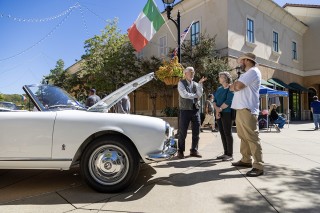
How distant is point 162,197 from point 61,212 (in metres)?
1.16

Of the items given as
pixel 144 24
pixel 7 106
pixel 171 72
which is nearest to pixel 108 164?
pixel 7 106

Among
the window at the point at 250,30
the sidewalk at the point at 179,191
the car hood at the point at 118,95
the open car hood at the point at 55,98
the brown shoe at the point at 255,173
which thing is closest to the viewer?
the sidewalk at the point at 179,191

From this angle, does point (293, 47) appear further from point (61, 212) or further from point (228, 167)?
point (61, 212)

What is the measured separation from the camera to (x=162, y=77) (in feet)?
29.1

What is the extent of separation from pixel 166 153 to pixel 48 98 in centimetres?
184

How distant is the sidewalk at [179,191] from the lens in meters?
3.15

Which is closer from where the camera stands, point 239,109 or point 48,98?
point 48,98

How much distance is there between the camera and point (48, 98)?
159 inches

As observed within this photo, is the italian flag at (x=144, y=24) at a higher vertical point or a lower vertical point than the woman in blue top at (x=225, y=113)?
higher

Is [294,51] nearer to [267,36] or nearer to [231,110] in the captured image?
[267,36]

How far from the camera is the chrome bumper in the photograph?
3627mm

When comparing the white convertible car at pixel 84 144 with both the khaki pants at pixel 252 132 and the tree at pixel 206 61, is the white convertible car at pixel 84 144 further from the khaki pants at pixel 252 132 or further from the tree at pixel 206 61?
the tree at pixel 206 61

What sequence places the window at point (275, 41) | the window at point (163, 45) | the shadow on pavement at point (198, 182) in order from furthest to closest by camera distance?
the window at point (163, 45) < the window at point (275, 41) < the shadow on pavement at point (198, 182)

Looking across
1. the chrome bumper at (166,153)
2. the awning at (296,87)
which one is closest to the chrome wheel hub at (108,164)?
the chrome bumper at (166,153)
